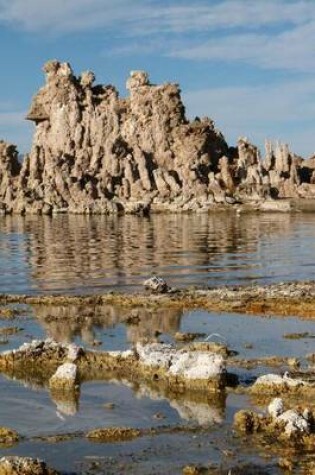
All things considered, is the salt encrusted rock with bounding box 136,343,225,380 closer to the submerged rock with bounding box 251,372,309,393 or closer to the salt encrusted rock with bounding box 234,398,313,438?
the submerged rock with bounding box 251,372,309,393

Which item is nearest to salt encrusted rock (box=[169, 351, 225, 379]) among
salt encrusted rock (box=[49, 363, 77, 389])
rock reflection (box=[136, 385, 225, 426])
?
A: rock reflection (box=[136, 385, 225, 426])

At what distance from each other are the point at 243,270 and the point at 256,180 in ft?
403

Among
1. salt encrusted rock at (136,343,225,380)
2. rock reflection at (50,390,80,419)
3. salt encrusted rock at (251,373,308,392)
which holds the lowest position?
rock reflection at (50,390,80,419)

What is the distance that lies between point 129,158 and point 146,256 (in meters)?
115

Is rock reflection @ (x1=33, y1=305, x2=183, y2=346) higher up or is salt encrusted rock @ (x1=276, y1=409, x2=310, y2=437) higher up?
salt encrusted rock @ (x1=276, y1=409, x2=310, y2=437)

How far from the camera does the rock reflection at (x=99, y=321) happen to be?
95.0ft

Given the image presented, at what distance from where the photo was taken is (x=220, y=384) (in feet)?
67.2

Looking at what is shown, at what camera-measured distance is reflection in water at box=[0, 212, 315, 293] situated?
46.2 meters

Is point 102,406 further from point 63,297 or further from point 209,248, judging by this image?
point 209,248

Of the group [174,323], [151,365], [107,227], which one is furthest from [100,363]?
[107,227]

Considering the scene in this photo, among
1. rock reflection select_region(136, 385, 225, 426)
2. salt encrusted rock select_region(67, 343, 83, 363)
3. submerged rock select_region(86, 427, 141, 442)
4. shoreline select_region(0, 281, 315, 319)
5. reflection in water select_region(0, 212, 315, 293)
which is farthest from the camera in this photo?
reflection in water select_region(0, 212, 315, 293)

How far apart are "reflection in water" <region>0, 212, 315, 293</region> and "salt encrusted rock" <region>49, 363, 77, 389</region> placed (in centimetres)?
2050

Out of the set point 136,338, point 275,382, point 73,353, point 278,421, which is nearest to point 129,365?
point 73,353

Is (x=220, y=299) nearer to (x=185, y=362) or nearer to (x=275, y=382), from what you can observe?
(x=185, y=362)
